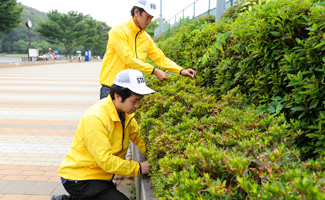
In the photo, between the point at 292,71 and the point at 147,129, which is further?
the point at 147,129

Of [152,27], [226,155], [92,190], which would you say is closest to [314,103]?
[226,155]

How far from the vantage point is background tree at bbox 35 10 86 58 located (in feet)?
175

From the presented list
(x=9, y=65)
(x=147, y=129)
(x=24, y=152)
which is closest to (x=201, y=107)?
(x=147, y=129)

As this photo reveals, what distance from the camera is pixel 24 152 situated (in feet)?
15.4

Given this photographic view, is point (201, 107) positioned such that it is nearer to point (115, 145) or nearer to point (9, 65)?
point (115, 145)

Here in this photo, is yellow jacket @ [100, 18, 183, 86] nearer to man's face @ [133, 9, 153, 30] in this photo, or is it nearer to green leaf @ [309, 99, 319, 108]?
man's face @ [133, 9, 153, 30]

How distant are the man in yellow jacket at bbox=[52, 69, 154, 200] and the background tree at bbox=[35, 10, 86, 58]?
56.2 metres

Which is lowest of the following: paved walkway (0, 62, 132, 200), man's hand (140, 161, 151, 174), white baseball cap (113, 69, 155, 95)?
paved walkway (0, 62, 132, 200)

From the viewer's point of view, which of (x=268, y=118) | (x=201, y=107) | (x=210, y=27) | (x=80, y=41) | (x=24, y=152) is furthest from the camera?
(x=80, y=41)

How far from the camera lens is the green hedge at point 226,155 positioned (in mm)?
1308

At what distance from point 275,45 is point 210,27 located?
6.01ft

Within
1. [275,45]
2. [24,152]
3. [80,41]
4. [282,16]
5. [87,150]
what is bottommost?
[24,152]

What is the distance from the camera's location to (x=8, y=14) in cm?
2806

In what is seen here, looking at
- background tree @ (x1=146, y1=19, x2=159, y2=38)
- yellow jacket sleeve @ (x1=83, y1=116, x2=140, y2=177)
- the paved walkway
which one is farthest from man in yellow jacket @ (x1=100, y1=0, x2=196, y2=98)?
background tree @ (x1=146, y1=19, x2=159, y2=38)
